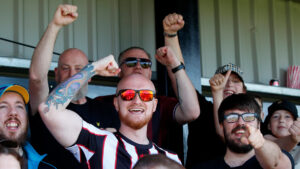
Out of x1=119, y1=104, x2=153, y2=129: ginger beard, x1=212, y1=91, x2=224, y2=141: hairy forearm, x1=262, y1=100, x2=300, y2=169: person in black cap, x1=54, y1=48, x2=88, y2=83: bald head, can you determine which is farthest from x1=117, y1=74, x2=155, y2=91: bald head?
x1=262, y1=100, x2=300, y2=169: person in black cap

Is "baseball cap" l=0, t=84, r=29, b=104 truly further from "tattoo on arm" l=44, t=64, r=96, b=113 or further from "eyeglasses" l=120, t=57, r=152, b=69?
"eyeglasses" l=120, t=57, r=152, b=69

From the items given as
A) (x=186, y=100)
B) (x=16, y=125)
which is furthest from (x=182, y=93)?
(x=16, y=125)

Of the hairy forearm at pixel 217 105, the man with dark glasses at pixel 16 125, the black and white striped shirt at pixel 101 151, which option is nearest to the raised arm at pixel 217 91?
the hairy forearm at pixel 217 105

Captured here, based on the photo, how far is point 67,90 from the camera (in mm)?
2848

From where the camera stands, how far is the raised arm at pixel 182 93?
12.0 feet

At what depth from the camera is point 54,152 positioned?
3.27 meters

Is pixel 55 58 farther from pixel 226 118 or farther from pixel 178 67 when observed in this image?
pixel 226 118

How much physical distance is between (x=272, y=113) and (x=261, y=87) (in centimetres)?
188

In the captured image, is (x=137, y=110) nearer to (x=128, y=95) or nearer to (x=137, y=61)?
(x=128, y=95)

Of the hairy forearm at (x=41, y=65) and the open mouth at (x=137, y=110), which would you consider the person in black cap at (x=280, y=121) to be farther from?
the hairy forearm at (x=41, y=65)

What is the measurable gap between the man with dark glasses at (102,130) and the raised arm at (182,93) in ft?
1.57

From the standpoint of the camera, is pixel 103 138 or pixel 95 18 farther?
pixel 95 18

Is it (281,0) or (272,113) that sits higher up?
(281,0)

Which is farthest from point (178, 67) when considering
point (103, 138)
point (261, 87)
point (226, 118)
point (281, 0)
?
point (281, 0)
